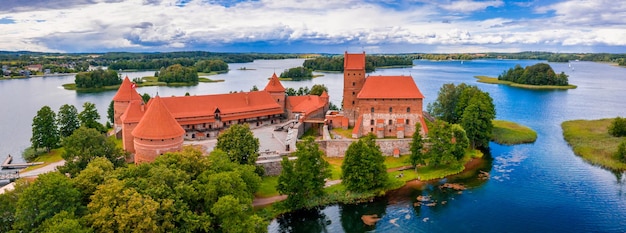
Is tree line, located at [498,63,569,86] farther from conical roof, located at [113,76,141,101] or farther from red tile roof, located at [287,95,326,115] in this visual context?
conical roof, located at [113,76,141,101]

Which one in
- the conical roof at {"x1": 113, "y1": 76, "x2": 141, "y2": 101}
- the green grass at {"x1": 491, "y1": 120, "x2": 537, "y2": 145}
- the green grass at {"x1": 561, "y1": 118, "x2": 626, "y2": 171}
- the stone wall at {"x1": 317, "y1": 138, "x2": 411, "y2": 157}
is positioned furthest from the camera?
the green grass at {"x1": 491, "y1": 120, "x2": 537, "y2": 145}

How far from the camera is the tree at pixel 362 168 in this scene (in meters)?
30.9

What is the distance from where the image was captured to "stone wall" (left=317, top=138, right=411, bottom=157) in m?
40.2

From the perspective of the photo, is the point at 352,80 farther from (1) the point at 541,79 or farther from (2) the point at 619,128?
(1) the point at 541,79

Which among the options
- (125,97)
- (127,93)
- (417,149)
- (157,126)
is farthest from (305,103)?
(157,126)

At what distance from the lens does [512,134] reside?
49875mm

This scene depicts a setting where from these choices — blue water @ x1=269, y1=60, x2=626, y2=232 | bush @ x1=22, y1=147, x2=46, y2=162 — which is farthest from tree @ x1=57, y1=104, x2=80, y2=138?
blue water @ x1=269, y1=60, x2=626, y2=232

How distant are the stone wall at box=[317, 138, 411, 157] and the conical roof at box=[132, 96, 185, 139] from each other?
1393 cm

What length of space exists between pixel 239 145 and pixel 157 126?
19.5 feet

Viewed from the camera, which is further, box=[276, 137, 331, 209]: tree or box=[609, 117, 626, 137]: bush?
box=[609, 117, 626, 137]: bush

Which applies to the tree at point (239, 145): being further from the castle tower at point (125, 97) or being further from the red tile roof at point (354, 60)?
the red tile roof at point (354, 60)

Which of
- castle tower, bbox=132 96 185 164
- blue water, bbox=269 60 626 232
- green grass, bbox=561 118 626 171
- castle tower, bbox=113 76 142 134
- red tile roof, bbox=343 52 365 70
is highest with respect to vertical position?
red tile roof, bbox=343 52 365 70

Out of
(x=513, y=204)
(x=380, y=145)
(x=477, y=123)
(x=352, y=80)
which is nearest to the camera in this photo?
(x=513, y=204)

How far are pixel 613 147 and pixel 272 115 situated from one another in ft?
115
